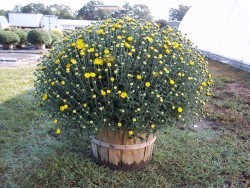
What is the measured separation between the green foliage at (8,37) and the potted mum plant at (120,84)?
9.91 m

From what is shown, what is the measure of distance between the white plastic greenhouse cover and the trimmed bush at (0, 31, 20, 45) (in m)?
7.25

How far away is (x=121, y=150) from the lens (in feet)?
5.87

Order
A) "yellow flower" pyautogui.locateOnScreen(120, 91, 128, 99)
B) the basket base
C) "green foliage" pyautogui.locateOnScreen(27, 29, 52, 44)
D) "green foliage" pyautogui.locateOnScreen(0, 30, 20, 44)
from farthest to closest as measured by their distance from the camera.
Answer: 1. "green foliage" pyautogui.locateOnScreen(27, 29, 52, 44)
2. "green foliage" pyautogui.locateOnScreen(0, 30, 20, 44)
3. the basket base
4. "yellow flower" pyautogui.locateOnScreen(120, 91, 128, 99)

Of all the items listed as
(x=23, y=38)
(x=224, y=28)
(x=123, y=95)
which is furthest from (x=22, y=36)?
(x=123, y=95)

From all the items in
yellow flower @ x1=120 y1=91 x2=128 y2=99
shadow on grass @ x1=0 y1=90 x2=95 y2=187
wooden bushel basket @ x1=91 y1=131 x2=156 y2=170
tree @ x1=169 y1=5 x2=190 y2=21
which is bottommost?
shadow on grass @ x1=0 y1=90 x2=95 y2=187

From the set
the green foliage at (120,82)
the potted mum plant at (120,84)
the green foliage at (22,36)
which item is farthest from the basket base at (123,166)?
the green foliage at (22,36)

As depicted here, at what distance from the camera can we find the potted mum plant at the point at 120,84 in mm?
1500

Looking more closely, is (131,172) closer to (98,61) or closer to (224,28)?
(98,61)

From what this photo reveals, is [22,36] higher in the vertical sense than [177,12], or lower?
lower

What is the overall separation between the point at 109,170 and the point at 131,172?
6.5 inches

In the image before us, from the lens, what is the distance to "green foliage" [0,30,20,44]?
34.2 feet

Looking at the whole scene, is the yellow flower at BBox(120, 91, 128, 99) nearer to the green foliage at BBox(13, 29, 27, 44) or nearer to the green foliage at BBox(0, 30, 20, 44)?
the green foliage at BBox(0, 30, 20, 44)

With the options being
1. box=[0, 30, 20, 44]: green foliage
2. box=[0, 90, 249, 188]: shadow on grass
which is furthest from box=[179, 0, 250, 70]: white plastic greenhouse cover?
box=[0, 30, 20, 44]: green foliage

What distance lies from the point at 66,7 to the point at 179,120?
47.5 m
